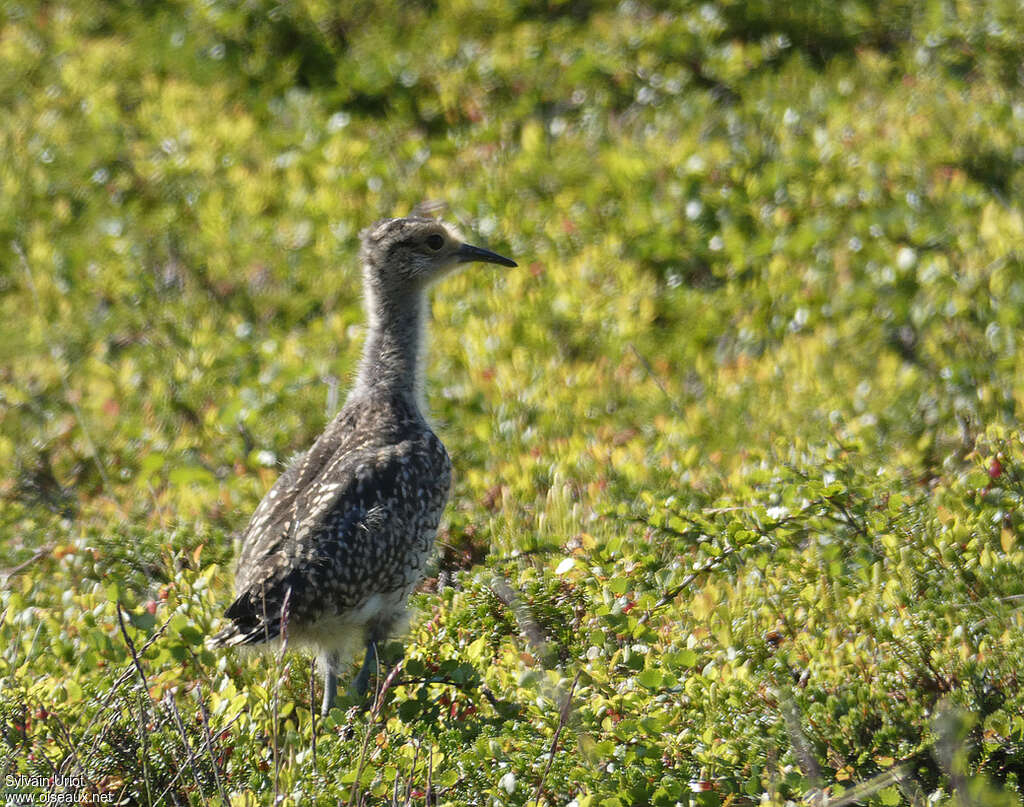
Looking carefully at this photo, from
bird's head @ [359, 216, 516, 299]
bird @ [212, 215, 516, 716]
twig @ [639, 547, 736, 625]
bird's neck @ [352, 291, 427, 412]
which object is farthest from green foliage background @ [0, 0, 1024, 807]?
bird's head @ [359, 216, 516, 299]

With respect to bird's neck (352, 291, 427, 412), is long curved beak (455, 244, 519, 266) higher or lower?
higher

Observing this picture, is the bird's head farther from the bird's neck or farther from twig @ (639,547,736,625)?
twig @ (639,547,736,625)

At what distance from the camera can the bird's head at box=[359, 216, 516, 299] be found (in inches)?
294

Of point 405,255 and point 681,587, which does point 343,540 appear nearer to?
point 681,587

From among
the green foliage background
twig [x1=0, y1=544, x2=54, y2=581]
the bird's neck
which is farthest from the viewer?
the bird's neck

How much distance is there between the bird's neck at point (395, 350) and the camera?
23.4 ft

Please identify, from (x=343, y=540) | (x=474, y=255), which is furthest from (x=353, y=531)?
(x=474, y=255)

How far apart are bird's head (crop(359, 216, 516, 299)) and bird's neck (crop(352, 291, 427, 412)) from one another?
0.27 feet

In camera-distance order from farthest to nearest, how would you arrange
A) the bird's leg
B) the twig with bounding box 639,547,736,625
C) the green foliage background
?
1. the bird's leg
2. the twig with bounding box 639,547,736,625
3. the green foliage background

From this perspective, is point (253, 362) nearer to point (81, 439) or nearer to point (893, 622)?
point (81, 439)

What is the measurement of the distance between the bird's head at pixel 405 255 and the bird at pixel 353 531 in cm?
39

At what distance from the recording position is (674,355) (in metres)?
9.09

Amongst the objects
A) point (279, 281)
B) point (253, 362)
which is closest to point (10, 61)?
point (279, 281)

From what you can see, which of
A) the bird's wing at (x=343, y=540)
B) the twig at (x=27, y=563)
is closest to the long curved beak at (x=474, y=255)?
the bird's wing at (x=343, y=540)
